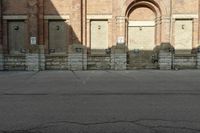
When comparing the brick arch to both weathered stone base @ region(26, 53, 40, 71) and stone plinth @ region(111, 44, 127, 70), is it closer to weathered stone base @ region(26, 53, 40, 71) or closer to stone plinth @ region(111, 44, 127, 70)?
stone plinth @ region(111, 44, 127, 70)

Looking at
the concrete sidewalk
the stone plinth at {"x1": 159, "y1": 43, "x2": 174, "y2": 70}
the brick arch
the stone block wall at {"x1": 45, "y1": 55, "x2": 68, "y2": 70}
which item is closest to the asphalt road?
the concrete sidewalk

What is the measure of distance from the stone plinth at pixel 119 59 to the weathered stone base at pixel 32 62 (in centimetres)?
633

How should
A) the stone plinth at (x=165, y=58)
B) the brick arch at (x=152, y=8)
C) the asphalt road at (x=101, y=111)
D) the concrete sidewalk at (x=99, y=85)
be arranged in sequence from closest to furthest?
the asphalt road at (x=101, y=111), the concrete sidewalk at (x=99, y=85), the stone plinth at (x=165, y=58), the brick arch at (x=152, y=8)

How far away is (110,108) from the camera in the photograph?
9.09m

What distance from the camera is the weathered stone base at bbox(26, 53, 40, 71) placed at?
26.0 meters

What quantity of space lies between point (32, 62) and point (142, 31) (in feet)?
33.2

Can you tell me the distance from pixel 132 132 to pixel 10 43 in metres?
22.9

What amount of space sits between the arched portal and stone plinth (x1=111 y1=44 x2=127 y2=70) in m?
1.22

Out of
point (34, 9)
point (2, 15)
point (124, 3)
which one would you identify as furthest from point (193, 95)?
point (2, 15)

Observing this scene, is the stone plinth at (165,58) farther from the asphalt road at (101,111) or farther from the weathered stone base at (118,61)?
the asphalt road at (101,111)

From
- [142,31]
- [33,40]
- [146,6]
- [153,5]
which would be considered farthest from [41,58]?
[153,5]

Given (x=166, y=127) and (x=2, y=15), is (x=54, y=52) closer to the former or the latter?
(x=2, y=15)

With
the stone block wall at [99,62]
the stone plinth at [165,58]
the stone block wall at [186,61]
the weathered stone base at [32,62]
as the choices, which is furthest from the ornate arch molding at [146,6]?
the weathered stone base at [32,62]

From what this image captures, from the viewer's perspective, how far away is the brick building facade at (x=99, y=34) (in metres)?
26.2
